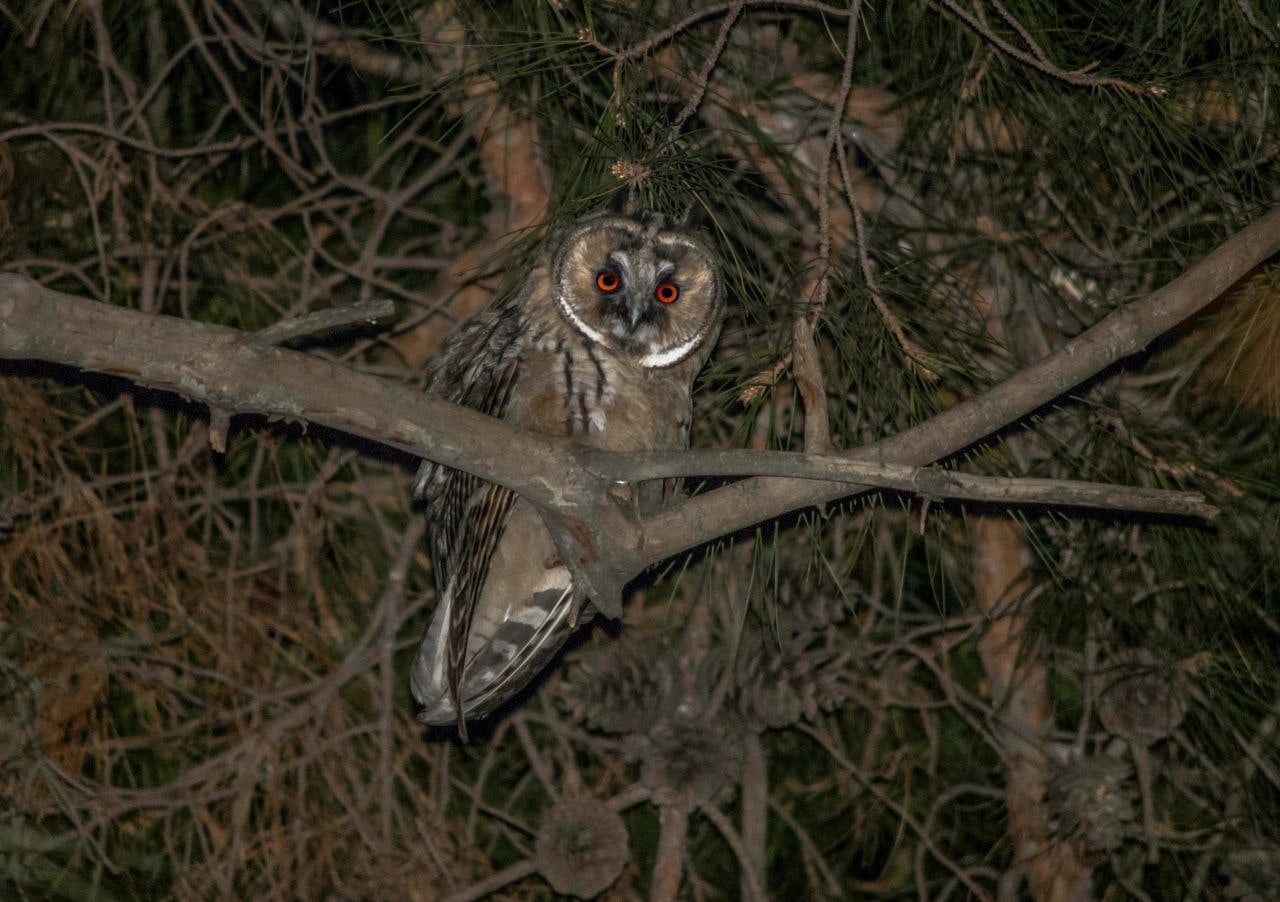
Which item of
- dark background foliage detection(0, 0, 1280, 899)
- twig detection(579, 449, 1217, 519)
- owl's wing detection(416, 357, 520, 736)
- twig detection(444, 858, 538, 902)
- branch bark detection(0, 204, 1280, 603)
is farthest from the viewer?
twig detection(444, 858, 538, 902)

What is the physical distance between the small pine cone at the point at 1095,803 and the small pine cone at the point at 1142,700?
0.26 feet

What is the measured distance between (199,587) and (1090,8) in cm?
192

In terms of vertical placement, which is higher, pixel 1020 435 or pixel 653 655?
pixel 1020 435

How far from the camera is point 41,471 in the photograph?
230cm

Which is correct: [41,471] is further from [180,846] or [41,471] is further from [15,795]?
[180,846]

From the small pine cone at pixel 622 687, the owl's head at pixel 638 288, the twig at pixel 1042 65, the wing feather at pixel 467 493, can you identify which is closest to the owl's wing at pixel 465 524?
the wing feather at pixel 467 493

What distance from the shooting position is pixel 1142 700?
205cm

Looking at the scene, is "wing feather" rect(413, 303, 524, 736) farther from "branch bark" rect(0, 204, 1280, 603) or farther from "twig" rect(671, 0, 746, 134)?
"twig" rect(671, 0, 746, 134)

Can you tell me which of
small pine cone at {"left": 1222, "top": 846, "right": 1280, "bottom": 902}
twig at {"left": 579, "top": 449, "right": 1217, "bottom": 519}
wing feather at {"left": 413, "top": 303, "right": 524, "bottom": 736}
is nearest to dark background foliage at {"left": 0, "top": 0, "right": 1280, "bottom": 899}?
small pine cone at {"left": 1222, "top": 846, "right": 1280, "bottom": 902}

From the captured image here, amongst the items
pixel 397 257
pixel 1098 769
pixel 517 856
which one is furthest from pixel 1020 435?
pixel 517 856

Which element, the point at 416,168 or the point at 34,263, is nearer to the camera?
the point at 34,263

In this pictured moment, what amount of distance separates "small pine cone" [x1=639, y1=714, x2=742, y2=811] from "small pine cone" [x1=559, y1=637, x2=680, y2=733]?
5 centimetres

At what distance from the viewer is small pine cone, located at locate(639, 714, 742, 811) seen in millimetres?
2232

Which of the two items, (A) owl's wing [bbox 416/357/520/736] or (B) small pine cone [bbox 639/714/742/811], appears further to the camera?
(B) small pine cone [bbox 639/714/742/811]
